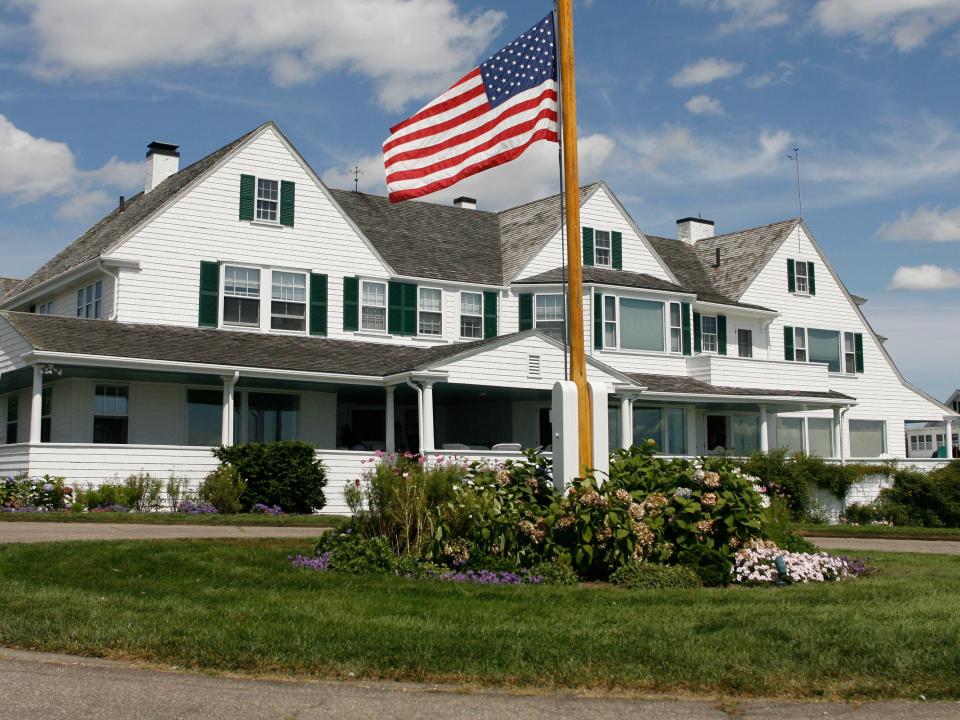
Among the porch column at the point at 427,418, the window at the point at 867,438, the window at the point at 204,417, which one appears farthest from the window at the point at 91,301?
the window at the point at 867,438

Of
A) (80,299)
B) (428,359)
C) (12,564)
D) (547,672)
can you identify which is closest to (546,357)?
(428,359)

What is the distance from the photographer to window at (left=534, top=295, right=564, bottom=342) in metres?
30.4

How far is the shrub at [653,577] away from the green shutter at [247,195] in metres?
18.6

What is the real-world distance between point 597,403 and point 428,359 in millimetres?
11854

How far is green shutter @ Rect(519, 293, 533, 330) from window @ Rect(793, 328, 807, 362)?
37.0 feet

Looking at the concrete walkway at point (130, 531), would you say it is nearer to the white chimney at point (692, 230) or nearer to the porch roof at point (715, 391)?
the porch roof at point (715, 391)

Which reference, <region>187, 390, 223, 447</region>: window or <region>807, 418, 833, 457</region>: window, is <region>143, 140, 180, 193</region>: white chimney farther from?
<region>807, 418, 833, 457</region>: window

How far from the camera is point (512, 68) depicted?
14156 mm

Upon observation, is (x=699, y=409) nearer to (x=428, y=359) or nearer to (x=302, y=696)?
(x=428, y=359)

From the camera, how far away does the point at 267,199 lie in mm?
27922

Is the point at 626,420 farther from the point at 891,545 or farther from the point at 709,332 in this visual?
the point at 891,545

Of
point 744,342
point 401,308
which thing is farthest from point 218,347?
point 744,342

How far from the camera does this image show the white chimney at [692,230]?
41.2 metres

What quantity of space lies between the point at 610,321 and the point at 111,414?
13645 millimetres
